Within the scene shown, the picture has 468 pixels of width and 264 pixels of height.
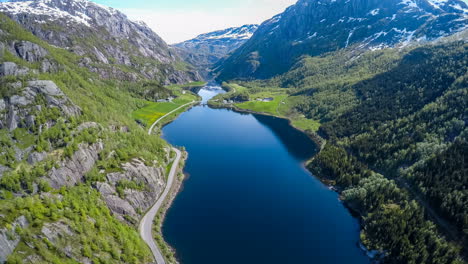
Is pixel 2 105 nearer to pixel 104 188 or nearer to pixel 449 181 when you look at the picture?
pixel 104 188

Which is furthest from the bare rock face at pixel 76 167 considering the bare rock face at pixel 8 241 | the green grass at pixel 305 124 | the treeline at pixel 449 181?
the green grass at pixel 305 124

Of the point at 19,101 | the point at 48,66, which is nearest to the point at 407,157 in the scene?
the point at 19,101

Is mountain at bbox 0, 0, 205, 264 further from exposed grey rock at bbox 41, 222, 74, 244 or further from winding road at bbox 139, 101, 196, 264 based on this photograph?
winding road at bbox 139, 101, 196, 264

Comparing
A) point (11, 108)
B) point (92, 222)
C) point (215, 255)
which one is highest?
point (11, 108)

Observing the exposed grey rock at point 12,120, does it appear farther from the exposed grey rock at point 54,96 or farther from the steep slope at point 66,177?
the exposed grey rock at point 54,96

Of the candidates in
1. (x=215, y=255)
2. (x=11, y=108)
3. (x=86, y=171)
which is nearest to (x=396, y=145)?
(x=215, y=255)

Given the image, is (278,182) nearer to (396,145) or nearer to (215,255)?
(215,255)
